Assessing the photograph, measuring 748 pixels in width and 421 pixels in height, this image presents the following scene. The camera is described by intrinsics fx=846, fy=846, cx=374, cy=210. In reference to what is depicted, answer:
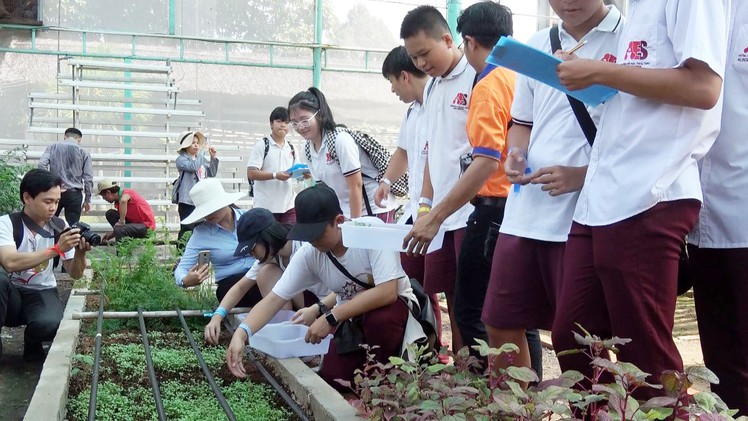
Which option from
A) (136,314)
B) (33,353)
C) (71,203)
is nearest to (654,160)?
(136,314)

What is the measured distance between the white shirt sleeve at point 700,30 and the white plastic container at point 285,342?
2.45 metres

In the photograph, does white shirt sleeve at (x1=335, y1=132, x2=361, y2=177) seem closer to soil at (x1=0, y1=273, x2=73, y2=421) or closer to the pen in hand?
soil at (x1=0, y1=273, x2=73, y2=421)

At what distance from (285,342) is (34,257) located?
194 centimetres

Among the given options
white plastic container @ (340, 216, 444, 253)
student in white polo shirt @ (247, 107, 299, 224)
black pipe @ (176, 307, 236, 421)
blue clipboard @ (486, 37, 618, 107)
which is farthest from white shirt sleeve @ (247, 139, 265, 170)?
blue clipboard @ (486, 37, 618, 107)

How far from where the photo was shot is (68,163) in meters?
10.3

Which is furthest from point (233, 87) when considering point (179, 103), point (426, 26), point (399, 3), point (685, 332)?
point (426, 26)

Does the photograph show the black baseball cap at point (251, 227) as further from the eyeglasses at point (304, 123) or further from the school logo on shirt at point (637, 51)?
the school logo on shirt at point (637, 51)

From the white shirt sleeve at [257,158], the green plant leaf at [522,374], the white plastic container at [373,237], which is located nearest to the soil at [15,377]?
the white plastic container at [373,237]

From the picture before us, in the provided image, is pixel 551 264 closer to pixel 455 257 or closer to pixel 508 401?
pixel 508 401

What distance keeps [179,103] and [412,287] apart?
11.1m

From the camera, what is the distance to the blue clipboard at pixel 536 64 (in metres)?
A: 2.15

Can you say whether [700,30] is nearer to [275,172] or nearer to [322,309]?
[322,309]

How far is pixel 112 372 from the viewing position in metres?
4.14

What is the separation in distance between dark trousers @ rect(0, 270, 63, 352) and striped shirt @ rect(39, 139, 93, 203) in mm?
5164
